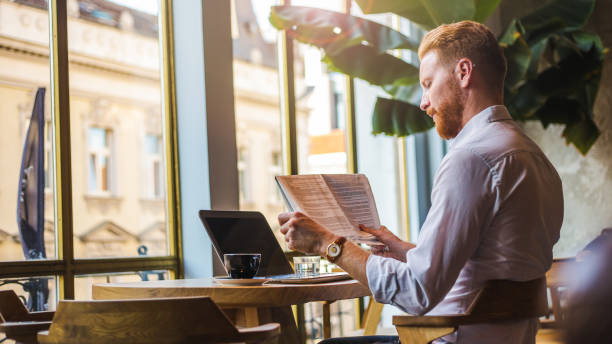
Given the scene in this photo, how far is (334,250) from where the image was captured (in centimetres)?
172

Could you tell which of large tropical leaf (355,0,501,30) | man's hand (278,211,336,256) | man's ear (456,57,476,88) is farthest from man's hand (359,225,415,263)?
large tropical leaf (355,0,501,30)

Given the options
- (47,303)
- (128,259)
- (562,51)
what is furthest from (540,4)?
(47,303)

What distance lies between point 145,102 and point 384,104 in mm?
1689

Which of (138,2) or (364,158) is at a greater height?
(138,2)

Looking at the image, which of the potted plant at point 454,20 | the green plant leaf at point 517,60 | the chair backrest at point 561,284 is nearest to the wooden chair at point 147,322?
the chair backrest at point 561,284

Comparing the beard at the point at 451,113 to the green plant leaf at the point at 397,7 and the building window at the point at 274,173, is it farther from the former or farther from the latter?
the building window at the point at 274,173

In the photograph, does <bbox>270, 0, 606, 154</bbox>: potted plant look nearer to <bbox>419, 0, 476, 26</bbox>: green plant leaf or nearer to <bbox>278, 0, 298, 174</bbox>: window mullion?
<bbox>419, 0, 476, 26</bbox>: green plant leaf

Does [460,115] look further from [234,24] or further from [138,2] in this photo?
[234,24]

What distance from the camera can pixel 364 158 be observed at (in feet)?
19.6

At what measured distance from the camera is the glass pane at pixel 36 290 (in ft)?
10.4

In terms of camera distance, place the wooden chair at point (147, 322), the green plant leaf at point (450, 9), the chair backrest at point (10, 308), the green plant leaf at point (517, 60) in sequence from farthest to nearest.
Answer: the green plant leaf at point (517, 60), the green plant leaf at point (450, 9), the chair backrest at point (10, 308), the wooden chair at point (147, 322)

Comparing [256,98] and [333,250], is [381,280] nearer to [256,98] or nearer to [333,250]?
[333,250]

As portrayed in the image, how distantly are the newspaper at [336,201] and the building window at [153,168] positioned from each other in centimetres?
210

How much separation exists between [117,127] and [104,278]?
1.05 metres
